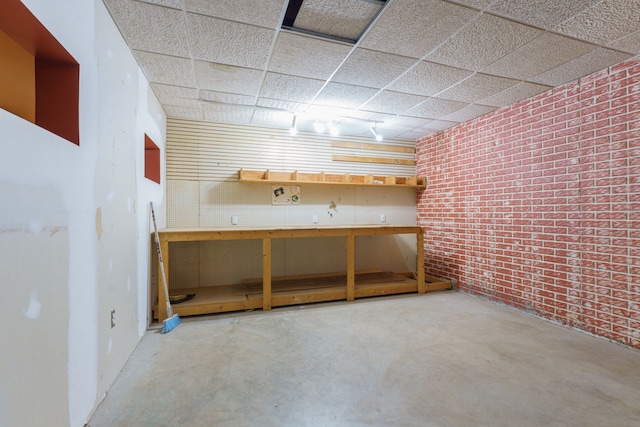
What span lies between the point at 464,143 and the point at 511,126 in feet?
2.53

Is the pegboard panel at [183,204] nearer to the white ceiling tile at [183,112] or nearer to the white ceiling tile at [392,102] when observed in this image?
the white ceiling tile at [183,112]

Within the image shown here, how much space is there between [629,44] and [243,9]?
126 inches

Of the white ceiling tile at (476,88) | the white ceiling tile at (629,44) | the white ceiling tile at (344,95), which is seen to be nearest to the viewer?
the white ceiling tile at (629,44)

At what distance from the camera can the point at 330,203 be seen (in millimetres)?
5043

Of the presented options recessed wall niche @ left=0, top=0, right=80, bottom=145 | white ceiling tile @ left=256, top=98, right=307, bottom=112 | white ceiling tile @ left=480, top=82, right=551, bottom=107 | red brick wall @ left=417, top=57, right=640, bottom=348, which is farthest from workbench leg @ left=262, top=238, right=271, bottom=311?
white ceiling tile @ left=480, top=82, right=551, bottom=107

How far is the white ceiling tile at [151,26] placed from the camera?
197cm

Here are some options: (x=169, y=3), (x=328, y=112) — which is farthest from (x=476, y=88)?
(x=169, y=3)

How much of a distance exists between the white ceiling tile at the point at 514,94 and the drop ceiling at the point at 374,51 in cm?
1

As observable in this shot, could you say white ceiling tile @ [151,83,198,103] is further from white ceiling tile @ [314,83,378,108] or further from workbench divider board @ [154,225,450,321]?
workbench divider board @ [154,225,450,321]

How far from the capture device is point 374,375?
216cm

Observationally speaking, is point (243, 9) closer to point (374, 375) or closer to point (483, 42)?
point (483, 42)

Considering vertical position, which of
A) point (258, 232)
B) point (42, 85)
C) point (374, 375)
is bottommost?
point (374, 375)

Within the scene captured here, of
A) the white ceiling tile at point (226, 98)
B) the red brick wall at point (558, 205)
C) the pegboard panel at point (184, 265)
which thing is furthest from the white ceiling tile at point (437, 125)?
the pegboard panel at point (184, 265)

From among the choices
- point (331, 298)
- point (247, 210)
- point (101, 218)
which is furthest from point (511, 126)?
point (101, 218)
